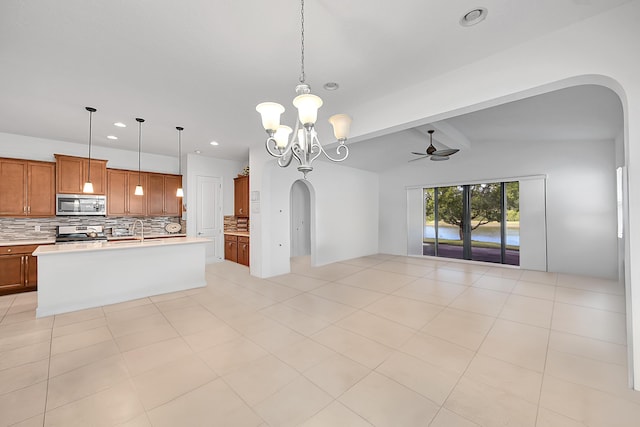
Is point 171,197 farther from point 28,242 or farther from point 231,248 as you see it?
point 28,242

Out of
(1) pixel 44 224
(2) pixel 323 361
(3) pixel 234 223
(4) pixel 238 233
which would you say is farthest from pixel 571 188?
(1) pixel 44 224

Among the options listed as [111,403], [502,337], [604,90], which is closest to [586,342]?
[502,337]

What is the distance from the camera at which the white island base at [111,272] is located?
3436mm

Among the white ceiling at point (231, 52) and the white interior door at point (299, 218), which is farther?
the white interior door at point (299, 218)

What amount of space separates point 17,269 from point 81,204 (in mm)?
1384

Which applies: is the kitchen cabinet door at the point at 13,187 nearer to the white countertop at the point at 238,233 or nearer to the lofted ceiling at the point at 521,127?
the white countertop at the point at 238,233

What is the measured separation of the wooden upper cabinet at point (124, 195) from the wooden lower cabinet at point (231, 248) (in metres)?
1.97

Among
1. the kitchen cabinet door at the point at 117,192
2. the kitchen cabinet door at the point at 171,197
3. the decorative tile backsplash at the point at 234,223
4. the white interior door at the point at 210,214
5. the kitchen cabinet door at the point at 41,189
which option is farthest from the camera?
the decorative tile backsplash at the point at 234,223

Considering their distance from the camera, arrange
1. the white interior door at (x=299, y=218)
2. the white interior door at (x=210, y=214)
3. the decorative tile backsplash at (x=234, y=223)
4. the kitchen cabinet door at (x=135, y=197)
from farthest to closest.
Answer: the white interior door at (x=299, y=218) → the decorative tile backsplash at (x=234, y=223) → the white interior door at (x=210, y=214) → the kitchen cabinet door at (x=135, y=197)

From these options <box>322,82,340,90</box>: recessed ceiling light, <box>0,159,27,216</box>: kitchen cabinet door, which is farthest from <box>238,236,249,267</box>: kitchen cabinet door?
<box>322,82,340,90</box>: recessed ceiling light

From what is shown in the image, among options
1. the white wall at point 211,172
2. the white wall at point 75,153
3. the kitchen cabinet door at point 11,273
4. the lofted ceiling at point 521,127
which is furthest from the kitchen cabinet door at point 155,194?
the lofted ceiling at point 521,127

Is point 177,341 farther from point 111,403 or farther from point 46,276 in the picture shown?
point 46,276

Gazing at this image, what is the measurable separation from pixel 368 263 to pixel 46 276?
6.03m

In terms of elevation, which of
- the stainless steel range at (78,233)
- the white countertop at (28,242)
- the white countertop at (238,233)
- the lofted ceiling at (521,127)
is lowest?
the white countertop at (238,233)
